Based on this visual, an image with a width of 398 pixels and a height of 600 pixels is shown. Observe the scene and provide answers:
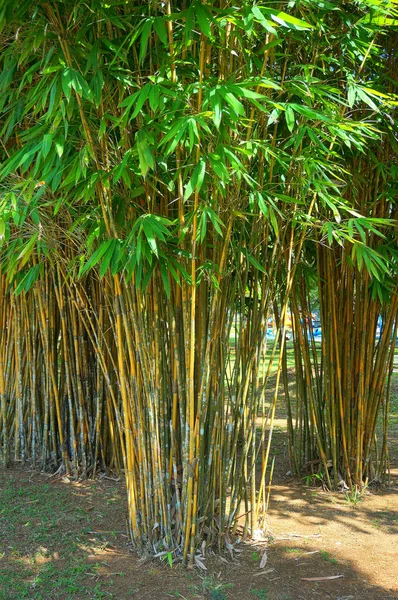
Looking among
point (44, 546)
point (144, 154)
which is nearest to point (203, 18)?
point (144, 154)

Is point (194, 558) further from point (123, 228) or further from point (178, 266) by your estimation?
point (123, 228)

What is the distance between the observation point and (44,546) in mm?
2879

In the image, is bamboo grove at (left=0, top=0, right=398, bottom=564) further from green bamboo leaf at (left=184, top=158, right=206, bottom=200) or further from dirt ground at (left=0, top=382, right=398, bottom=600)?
dirt ground at (left=0, top=382, right=398, bottom=600)

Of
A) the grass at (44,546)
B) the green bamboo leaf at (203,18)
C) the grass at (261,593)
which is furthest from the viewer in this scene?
the grass at (44,546)

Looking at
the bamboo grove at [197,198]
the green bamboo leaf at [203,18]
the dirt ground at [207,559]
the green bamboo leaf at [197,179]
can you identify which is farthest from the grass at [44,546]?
the green bamboo leaf at [203,18]

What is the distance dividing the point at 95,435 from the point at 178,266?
6.45 feet

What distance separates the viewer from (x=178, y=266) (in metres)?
2.21

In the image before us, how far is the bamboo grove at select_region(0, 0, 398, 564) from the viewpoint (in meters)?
2.03

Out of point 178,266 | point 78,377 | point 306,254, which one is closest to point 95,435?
point 78,377

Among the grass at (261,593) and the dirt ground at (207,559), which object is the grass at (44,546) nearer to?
the dirt ground at (207,559)

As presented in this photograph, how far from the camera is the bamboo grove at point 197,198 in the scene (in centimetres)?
203

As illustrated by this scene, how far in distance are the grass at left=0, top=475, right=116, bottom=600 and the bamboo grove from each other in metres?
0.31

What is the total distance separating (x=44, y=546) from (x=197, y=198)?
1.85m

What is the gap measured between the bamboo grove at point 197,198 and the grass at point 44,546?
313mm
